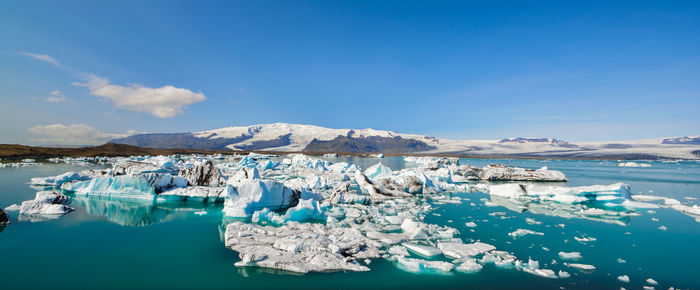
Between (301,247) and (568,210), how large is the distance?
360 inches

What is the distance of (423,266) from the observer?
14.8ft

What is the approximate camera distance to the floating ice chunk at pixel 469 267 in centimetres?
445

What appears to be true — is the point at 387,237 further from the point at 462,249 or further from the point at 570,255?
the point at 570,255

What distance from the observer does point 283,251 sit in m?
4.87

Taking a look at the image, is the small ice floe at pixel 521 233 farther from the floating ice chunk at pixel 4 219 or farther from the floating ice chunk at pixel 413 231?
the floating ice chunk at pixel 4 219

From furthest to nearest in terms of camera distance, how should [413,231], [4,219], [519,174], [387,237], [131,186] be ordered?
[519,174] < [131,186] < [4,219] < [413,231] < [387,237]

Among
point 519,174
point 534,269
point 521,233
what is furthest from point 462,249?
point 519,174

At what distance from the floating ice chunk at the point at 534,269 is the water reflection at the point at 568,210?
5140 millimetres

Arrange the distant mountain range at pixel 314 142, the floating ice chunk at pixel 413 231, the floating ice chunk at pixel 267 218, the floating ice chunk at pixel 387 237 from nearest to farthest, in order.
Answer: the floating ice chunk at pixel 387 237 < the floating ice chunk at pixel 413 231 < the floating ice chunk at pixel 267 218 < the distant mountain range at pixel 314 142

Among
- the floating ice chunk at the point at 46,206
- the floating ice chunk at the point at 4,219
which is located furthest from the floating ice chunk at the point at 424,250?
the floating ice chunk at the point at 46,206

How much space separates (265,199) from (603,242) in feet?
26.5

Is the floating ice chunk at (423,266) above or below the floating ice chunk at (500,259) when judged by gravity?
above

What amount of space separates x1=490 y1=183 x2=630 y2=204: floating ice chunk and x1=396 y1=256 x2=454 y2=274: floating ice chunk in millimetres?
8692

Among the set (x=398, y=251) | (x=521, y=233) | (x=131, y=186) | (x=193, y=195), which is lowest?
(x=521, y=233)
